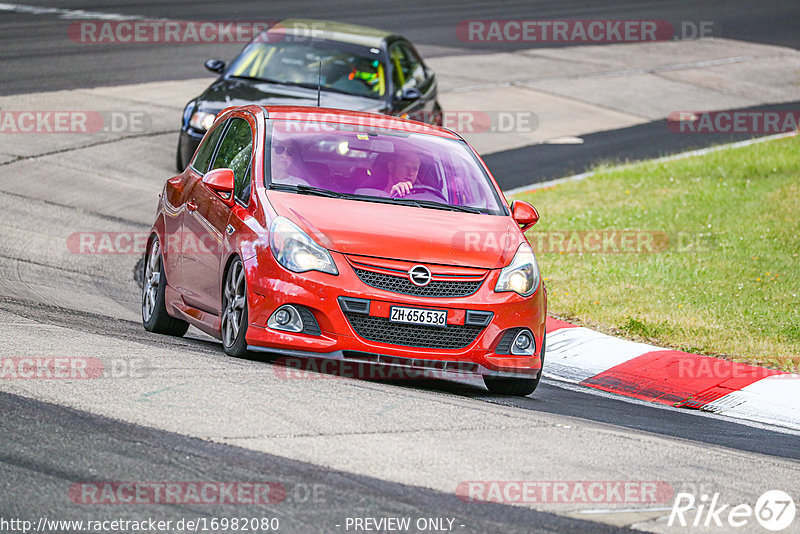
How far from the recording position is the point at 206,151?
976 centimetres

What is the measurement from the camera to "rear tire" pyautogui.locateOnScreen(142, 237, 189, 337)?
947 cm

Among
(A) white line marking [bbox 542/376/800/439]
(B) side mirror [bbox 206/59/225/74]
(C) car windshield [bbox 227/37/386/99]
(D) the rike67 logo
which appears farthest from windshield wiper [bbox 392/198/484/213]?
(B) side mirror [bbox 206/59/225/74]

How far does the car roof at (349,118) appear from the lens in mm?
9305

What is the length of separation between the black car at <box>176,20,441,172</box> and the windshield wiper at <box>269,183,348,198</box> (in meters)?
6.72

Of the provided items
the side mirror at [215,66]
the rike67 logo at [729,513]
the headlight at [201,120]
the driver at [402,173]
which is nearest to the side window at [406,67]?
the side mirror at [215,66]

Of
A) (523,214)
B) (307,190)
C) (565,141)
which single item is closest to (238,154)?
(307,190)

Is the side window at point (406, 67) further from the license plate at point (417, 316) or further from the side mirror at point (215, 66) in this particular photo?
the license plate at point (417, 316)

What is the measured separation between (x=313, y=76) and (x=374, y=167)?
7453 mm

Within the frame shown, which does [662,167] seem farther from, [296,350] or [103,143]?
[296,350]

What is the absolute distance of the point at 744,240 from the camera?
46.1ft

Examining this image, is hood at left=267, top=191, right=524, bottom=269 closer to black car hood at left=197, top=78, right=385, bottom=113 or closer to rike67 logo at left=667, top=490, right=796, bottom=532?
rike67 logo at left=667, top=490, right=796, bottom=532

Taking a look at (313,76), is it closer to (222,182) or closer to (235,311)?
(222,182)

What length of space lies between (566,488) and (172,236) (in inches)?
177

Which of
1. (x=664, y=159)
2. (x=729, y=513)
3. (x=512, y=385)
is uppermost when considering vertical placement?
(x=729, y=513)
